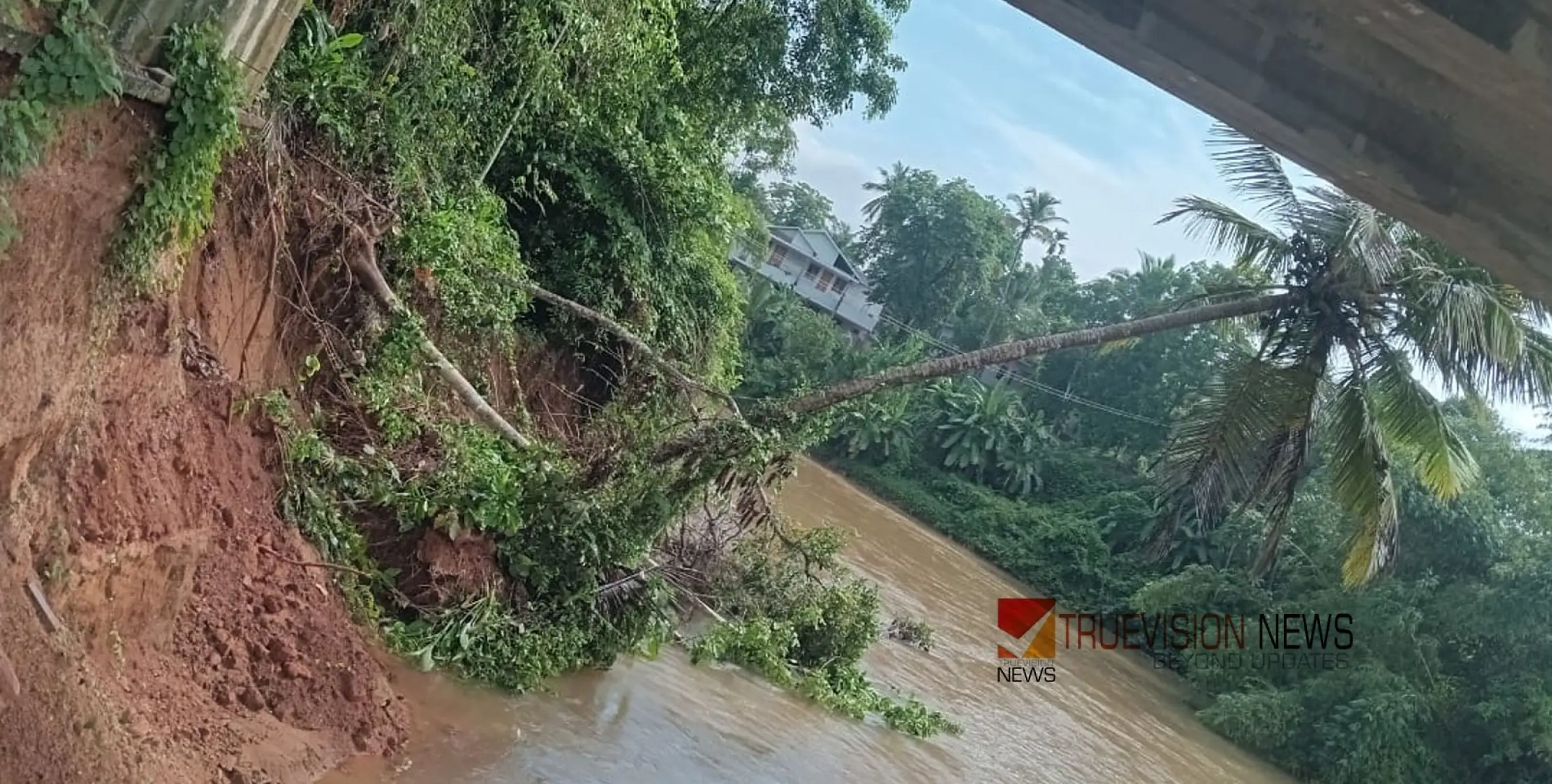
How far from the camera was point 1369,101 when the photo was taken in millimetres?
2762

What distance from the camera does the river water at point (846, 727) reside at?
259 inches

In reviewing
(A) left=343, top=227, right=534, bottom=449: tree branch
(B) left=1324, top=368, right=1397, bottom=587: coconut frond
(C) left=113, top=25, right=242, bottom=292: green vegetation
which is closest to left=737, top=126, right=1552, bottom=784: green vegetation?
(B) left=1324, top=368, right=1397, bottom=587: coconut frond

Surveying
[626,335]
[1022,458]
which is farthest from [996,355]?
[1022,458]

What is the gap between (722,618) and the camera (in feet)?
33.2

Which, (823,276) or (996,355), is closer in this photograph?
(996,355)

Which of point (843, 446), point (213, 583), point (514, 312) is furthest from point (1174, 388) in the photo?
point (213, 583)

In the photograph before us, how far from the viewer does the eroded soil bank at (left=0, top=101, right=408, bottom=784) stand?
376cm

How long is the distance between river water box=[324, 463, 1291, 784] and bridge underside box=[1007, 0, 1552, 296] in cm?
472

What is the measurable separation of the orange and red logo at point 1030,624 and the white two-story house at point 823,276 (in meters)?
19.3

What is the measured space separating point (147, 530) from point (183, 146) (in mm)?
1624

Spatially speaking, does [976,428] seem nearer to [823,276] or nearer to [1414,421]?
[823,276]

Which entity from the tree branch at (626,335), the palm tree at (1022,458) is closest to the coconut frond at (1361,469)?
the tree branch at (626,335)

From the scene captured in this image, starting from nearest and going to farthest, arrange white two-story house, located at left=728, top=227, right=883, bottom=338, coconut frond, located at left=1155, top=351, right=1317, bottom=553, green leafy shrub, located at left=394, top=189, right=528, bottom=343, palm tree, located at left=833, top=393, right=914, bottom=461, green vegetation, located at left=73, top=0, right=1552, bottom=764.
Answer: green vegetation, located at left=73, top=0, right=1552, bottom=764 → green leafy shrub, located at left=394, top=189, right=528, bottom=343 → coconut frond, located at left=1155, top=351, right=1317, bottom=553 → palm tree, located at left=833, top=393, right=914, bottom=461 → white two-story house, located at left=728, top=227, right=883, bottom=338

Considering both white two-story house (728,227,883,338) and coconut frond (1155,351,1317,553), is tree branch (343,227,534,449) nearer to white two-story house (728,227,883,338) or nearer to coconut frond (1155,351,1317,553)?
coconut frond (1155,351,1317,553)
